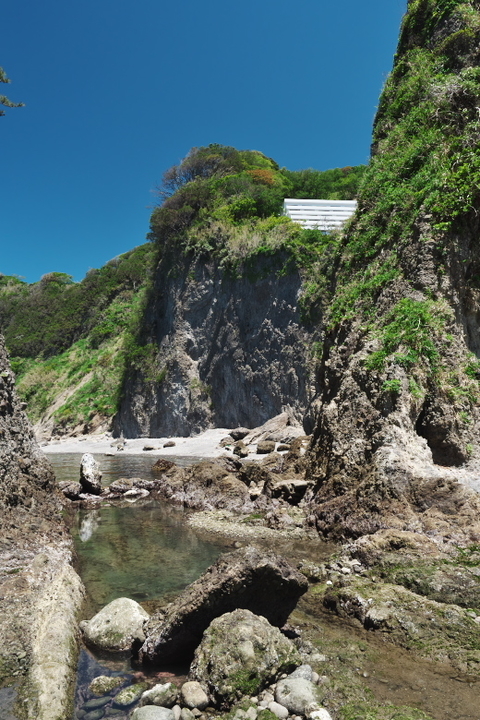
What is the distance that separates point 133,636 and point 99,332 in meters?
51.5

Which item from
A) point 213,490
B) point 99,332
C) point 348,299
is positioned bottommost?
point 213,490

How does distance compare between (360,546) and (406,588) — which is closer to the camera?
(406,588)

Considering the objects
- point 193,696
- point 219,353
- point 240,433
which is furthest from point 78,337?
point 193,696

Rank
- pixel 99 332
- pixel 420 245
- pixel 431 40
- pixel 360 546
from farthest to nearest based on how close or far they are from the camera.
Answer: pixel 99 332, pixel 431 40, pixel 420 245, pixel 360 546

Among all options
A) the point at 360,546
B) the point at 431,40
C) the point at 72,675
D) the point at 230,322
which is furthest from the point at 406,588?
the point at 230,322

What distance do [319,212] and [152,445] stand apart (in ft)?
67.7

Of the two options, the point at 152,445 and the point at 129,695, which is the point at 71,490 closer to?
A: the point at 129,695

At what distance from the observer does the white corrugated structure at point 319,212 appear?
33031mm

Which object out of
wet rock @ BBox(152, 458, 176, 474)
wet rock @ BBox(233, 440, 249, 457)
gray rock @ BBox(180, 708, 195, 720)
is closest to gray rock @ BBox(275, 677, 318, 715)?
gray rock @ BBox(180, 708, 195, 720)

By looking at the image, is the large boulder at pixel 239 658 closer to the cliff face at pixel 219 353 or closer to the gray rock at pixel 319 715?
the gray rock at pixel 319 715

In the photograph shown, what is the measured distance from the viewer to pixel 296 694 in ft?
14.1

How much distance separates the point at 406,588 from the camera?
21.0ft

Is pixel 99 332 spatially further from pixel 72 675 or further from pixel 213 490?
pixel 72 675

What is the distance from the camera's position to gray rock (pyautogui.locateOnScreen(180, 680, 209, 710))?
14.1ft
